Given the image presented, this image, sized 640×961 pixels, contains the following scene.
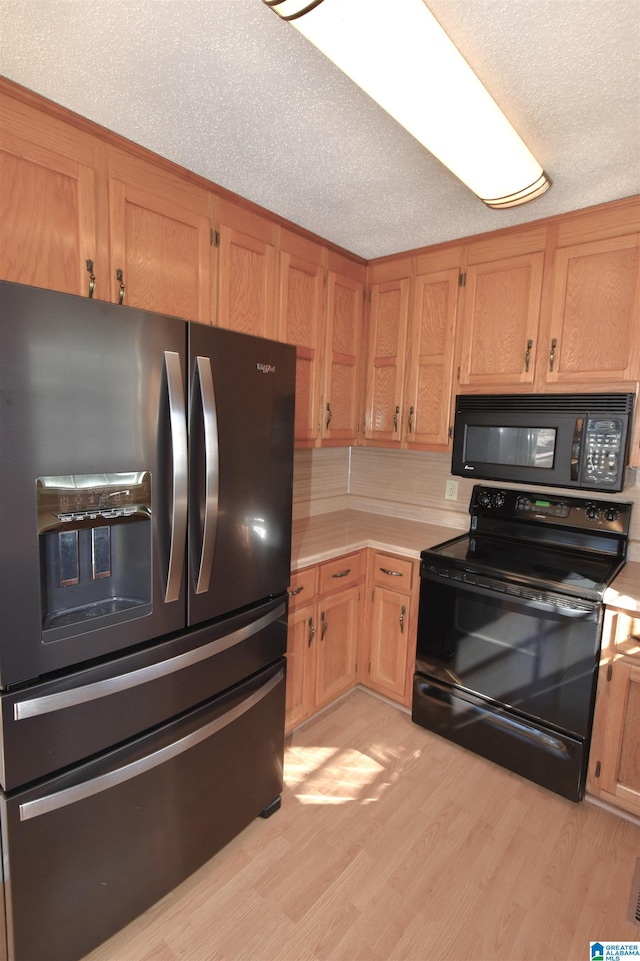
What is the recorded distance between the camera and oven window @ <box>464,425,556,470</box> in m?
1.98

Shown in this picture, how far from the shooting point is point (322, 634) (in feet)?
7.13

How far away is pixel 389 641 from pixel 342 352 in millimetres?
1556

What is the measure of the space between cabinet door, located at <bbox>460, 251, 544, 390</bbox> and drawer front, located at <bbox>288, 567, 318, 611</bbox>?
1196mm

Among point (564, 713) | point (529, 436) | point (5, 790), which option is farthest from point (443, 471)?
point (5, 790)

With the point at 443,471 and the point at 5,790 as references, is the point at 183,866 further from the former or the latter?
the point at 443,471

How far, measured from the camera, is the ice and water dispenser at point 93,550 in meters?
1.07

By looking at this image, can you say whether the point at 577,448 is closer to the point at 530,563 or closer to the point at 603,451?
the point at 603,451

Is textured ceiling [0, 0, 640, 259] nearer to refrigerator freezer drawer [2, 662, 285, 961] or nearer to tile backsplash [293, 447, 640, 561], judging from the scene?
tile backsplash [293, 447, 640, 561]

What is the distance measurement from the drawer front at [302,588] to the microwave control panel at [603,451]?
4.04 feet

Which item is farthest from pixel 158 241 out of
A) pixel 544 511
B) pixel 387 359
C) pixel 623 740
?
pixel 623 740

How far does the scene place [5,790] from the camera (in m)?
1.05

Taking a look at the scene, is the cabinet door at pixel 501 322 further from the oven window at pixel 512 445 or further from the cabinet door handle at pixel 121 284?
the cabinet door handle at pixel 121 284

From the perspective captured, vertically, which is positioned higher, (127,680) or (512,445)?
(512,445)

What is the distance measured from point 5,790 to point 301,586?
1.17 meters
